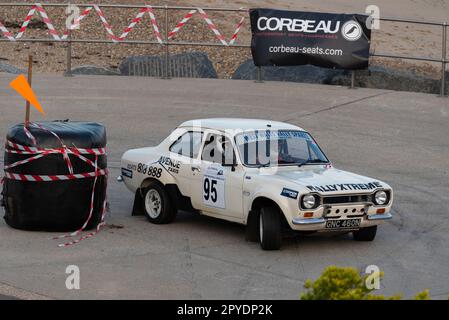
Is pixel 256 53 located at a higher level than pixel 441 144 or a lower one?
higher

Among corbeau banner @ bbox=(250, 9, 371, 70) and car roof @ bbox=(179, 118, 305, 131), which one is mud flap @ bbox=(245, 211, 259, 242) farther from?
corbeau banner @ bbox=(250, 9, 371, 70)

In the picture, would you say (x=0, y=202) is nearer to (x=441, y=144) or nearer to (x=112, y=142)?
(x=112, y=142)

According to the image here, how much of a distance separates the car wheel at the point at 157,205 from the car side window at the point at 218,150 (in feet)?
2.45

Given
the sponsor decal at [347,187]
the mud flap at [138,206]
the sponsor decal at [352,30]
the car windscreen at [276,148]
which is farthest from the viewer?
the sponsor decal at [352,30]

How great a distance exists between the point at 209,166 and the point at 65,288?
316 centimetres

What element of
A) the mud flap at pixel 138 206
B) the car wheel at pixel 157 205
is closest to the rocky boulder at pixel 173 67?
the mud flap at pixel 138 206

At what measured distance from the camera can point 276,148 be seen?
517 inches

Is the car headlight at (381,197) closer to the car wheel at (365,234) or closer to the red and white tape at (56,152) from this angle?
the car wheel at (365,234)

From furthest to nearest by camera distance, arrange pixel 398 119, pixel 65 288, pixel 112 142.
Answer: pixel 398 119
pixel 112 142
pixel 65 288

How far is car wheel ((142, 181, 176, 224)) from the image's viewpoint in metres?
13.5

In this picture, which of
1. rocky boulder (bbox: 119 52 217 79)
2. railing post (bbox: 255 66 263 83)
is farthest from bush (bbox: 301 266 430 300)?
rocky boulder (bbox: 119 52 217 79)

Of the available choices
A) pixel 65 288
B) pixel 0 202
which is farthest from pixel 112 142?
pixel 65 288

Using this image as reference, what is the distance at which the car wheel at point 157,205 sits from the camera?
13461mm

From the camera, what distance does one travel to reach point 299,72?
26000 mm
